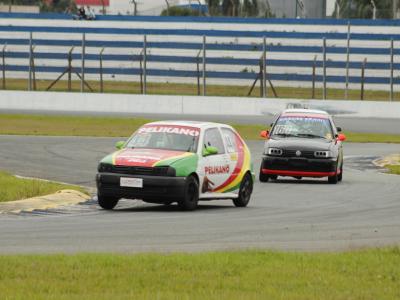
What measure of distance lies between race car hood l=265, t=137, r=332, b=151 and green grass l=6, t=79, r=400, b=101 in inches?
1369

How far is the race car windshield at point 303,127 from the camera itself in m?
27.0

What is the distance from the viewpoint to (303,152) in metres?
26.4

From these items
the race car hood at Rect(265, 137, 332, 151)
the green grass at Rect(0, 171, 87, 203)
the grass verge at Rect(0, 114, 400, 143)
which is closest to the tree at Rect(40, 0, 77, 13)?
the grass verge at Rect(0, 114, 400, 143)

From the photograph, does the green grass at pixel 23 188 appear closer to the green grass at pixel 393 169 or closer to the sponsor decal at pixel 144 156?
the sponsor decal at pixel 144 156

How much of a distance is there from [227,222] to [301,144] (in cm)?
1019

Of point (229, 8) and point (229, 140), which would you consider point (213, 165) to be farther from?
point (229, 8)

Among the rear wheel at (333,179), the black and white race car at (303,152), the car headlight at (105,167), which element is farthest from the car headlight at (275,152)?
the car headlight at (105,167)

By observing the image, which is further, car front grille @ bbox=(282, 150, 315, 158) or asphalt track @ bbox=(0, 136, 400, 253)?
car front grille @ bbox=(282, 150, 315, 158)

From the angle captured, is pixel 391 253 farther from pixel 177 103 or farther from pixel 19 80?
pixel 19 80

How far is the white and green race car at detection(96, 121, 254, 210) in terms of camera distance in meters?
17.9

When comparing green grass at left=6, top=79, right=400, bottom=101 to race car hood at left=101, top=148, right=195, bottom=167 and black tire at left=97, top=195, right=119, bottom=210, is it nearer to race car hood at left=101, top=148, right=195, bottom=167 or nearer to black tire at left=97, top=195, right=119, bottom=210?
race car hood at left=101, top=148, right=195, bottom=167

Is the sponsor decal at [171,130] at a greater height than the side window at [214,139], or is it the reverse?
the sponsor decal at [171,130]

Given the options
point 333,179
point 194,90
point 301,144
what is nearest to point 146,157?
point 301,144

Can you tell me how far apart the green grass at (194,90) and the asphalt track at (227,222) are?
117ft
